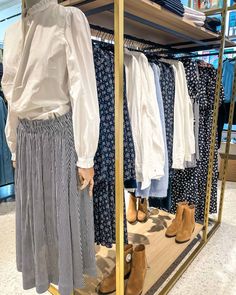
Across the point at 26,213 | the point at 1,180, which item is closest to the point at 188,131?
the point at 26,213

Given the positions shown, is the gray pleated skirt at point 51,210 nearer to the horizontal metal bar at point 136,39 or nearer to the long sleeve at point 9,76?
the long sleeve at point 9,76

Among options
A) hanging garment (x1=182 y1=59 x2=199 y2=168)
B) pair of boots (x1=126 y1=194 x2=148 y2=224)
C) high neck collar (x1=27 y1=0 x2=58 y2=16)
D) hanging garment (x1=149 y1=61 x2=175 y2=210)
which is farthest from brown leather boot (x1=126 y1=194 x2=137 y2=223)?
high neck collar (x1=27 y1=0 x2=58 y2=16)

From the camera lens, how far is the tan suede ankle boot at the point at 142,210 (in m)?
2.16

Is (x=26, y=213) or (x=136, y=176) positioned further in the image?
(x=136, y=176)

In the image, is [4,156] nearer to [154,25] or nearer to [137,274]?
[137,274]

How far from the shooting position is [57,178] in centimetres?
104

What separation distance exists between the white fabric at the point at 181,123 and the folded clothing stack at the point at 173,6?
0.33 m

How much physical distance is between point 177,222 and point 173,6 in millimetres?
1473

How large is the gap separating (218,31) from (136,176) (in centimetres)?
129

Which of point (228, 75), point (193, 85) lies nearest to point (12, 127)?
point (193, 85)

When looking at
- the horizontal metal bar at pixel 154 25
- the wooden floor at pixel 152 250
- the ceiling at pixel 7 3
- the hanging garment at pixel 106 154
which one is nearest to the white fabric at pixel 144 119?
the hanging garment at pixel 106 154

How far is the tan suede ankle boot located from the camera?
2.16 meters

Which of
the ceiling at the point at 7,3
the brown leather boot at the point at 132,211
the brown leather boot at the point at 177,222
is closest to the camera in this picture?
the brown leather boot at the point at 177,222

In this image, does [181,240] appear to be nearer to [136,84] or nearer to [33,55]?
[136,84]
